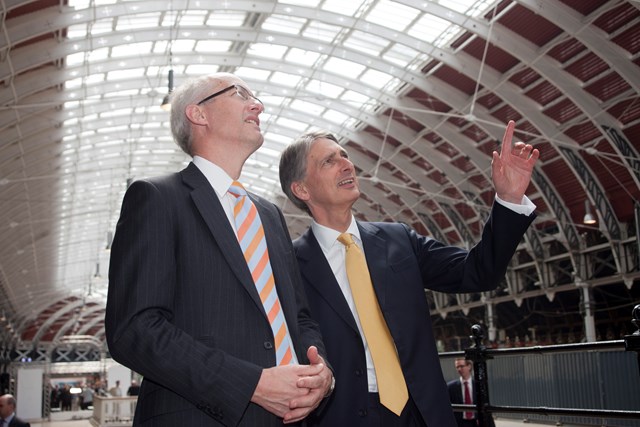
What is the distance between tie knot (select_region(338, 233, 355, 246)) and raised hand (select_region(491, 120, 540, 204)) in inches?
28.7

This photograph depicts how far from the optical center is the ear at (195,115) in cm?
275

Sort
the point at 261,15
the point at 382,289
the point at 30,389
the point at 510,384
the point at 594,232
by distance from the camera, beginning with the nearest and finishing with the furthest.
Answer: the point at 382,289
the point at 510,384
the point at 261,15
the point at 594,232
the point at 30,389

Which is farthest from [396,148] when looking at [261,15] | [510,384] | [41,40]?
[510,384]

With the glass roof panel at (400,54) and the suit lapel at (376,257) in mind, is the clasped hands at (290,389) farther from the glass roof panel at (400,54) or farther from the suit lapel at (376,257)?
the glass roof panel at (400,54)

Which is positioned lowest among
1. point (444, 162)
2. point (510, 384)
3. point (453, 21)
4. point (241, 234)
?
point (510, 384)

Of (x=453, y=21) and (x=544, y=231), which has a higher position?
(x=453, y=21)

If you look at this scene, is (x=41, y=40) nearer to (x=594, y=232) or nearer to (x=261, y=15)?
(x=261, y=15)

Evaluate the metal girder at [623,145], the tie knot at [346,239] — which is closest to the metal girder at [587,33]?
the metal girder at [623,145]

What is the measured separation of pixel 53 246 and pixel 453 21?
34316mm

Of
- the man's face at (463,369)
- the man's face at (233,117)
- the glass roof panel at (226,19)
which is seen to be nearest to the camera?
the man's face at (233,117)

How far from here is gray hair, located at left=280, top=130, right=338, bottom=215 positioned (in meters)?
3.53

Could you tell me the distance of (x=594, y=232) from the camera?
27.6 m

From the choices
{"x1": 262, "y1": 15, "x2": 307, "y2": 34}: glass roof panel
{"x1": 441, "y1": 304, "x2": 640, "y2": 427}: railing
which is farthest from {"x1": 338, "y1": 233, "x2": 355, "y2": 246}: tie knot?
{"x1": 262, "y1": 15, "x2": 307, "y2": 34}: glass roof panel

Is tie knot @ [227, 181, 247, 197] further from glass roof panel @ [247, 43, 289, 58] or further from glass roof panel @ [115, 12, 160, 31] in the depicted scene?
glass roof panel @ [247, 43, 289, 58]
